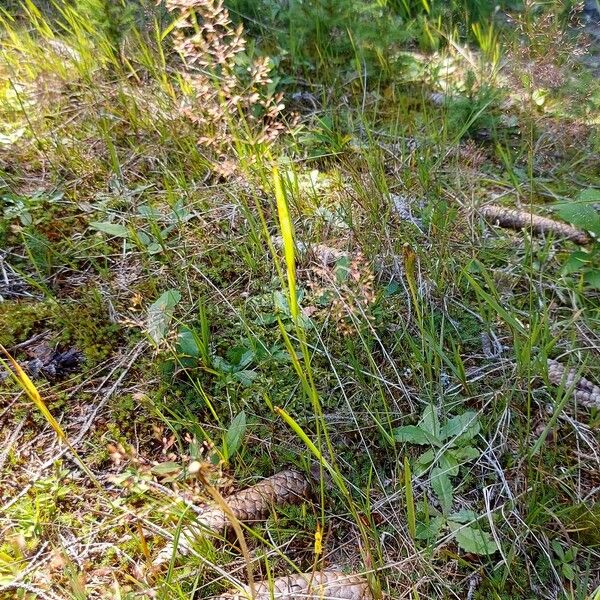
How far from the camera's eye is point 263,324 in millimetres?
1712

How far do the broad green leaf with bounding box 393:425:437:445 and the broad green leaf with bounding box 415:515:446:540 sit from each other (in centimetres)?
20

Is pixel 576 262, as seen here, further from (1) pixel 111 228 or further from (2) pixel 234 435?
(1) pixel 111 228

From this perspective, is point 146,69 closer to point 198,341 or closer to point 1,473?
point 198,341

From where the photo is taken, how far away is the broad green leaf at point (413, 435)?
1.39 metres

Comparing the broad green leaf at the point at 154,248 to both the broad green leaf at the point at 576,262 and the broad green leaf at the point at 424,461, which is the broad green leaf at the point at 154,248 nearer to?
the broad green leaf at the point at 424,461

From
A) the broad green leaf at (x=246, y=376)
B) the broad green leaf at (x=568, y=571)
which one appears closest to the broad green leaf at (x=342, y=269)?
the broad green leaf at (x=246, y=376)

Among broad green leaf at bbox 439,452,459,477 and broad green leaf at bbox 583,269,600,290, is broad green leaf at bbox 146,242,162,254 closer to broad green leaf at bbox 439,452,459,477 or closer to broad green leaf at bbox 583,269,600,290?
broad green leaf at bbox 439,452,459,477

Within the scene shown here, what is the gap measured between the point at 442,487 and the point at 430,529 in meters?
0.12

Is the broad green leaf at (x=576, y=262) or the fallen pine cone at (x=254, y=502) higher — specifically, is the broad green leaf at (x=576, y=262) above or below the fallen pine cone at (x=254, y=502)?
above

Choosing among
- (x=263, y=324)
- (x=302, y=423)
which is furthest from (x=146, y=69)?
(x=302, y=423)

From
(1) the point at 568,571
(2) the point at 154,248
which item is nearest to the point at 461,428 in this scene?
(1) the point at 568,571

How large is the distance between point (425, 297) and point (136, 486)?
108 centimetres

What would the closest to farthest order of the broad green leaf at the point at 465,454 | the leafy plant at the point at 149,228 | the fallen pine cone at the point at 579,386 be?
1. the broad green leaf at the point at 465,454
2. the fallen pine cone at the point at 579,386
3. the leafy plant at the point at 149,228

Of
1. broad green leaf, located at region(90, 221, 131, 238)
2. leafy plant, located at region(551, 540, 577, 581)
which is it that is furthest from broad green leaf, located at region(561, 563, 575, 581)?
broad green leaf, located at region(90, 221, 131, 238)
